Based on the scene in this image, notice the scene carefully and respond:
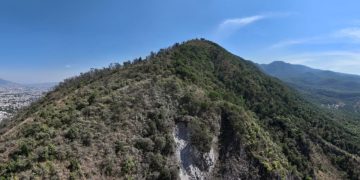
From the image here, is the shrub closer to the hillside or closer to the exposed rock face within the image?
the hillside

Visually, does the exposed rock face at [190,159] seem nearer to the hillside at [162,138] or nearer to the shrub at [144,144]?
the hillside at [162,138]

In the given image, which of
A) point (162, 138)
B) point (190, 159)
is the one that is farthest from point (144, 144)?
point (190, 159)

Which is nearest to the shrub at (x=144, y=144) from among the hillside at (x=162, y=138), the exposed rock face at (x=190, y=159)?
the hillside at (x=162, y=138)

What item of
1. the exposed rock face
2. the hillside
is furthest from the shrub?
the exposed rock face

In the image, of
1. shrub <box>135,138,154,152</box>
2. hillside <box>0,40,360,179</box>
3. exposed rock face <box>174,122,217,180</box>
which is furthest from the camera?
exposed rock face <box>174,122,217,180</box>

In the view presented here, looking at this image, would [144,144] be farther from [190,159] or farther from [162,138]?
[190,159]
